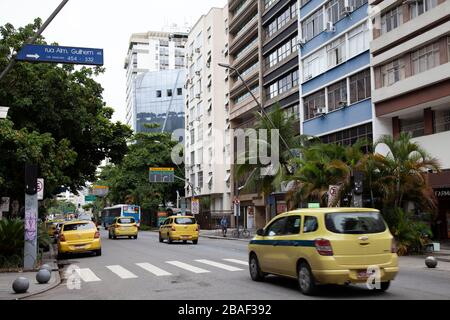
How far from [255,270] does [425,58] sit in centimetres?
1930

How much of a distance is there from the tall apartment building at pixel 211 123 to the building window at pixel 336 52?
2552 centimetres

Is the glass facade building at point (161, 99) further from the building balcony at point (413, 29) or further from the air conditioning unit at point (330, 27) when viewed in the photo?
the building balcony at point (413, 29)

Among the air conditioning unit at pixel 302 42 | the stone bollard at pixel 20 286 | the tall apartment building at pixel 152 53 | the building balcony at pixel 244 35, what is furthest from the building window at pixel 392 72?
the tall apartment building at pixel 152 53

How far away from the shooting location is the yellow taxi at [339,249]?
34.2 ft

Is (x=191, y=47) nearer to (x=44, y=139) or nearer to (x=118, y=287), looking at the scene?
(x=44, y=139)

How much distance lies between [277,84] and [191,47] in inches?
1229

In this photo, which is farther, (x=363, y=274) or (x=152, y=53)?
(x=152, y=53)

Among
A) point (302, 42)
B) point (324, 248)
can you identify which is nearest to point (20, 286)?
point (324, 248)

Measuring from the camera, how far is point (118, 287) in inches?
508

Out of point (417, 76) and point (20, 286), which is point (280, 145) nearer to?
point (417, 76)

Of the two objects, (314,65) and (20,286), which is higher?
(314,65)

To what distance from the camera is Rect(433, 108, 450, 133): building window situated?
28250 mm

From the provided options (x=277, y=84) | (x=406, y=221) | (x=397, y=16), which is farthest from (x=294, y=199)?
(x=277, y=84)

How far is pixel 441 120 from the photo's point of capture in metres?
28.6
